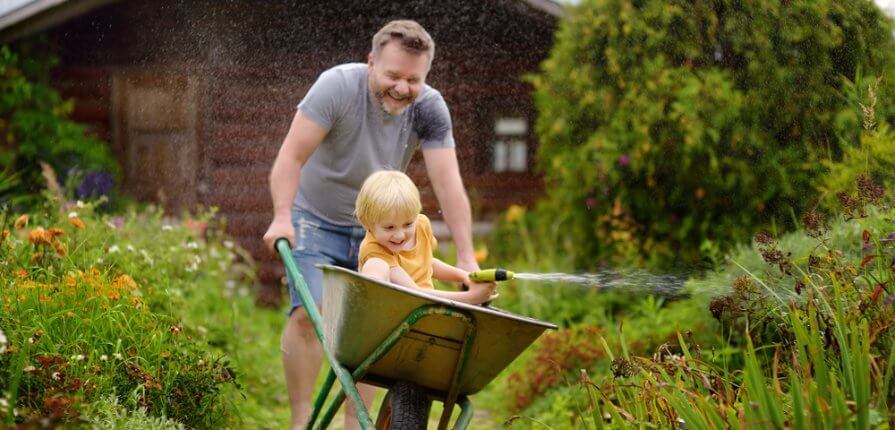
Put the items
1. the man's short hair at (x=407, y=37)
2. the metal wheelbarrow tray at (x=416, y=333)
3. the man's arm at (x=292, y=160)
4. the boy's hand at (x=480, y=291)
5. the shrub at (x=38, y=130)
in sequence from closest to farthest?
the metal wheelbarrow tray at (x=416, y=333) < the boy's hand at (x=480, y=291) < the man's short hair at (x=407, y=37) < the man's arm at (x=292, y=160) < the shrub at (x=38, y=130)

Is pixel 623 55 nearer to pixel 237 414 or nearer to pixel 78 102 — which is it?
pixel 237 414

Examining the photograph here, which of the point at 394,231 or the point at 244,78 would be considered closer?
the point at 394,231

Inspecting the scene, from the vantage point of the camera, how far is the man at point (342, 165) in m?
3.26

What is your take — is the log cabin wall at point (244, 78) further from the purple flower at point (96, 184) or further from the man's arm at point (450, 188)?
the man's arm at point (450, 188)

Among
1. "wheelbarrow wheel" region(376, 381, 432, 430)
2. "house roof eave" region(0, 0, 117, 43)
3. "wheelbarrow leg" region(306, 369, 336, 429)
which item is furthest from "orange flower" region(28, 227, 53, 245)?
"house roof eave" region(0, 0, 117, 43)

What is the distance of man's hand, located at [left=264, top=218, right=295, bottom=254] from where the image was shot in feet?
10.1

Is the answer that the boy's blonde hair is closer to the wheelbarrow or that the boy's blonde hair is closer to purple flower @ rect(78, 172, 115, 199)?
the wheelbarrow

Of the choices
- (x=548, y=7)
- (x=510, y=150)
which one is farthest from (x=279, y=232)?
(x=510, y=150)

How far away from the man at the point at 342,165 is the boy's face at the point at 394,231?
59 centimetres

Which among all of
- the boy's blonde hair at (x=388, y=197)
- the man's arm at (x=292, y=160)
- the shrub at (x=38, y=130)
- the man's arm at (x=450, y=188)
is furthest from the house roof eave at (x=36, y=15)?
the boy's blonde hair at (x=388, y=197)

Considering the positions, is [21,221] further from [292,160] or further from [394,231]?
[394,231]

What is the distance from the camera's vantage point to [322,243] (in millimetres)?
3393

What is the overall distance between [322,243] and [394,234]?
0.79 meters

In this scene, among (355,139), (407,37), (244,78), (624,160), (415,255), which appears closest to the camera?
(415,255)
